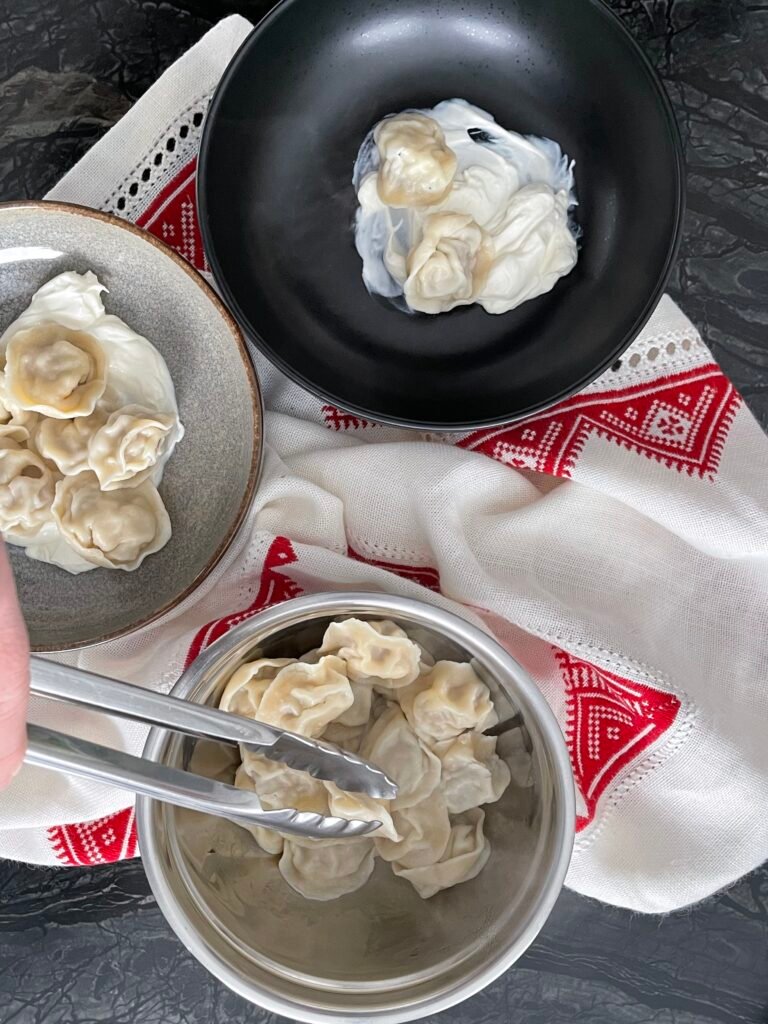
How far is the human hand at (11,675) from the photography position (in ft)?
1.68

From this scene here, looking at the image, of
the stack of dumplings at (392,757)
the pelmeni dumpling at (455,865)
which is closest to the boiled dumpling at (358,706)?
the stack of dumplings at (392,757)

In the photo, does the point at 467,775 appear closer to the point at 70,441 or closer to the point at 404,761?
the point at 404,761

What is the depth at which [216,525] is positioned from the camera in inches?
34.7

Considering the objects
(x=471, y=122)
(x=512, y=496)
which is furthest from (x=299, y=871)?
(x=471, y=122)

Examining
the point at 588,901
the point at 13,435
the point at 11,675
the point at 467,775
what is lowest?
the point at 588,901

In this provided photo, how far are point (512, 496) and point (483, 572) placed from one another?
0.26 ft

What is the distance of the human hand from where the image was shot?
0.51 meters

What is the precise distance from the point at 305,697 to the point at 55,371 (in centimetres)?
33

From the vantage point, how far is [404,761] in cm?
78

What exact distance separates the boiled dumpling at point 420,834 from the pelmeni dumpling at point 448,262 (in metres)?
0.42

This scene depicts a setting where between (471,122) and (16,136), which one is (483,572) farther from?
(16,136)

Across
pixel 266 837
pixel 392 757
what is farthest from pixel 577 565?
pixel 266 837

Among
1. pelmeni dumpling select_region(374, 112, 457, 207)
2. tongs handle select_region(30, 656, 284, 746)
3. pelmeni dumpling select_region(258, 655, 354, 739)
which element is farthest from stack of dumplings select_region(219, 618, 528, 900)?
pelmeni dumpling select_region(374, 112, 457, 207)

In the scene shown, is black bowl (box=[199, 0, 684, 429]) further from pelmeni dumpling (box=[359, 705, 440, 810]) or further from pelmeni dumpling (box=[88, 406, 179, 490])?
pelmeni dumpling (box=[359, 705, 440, 810])
